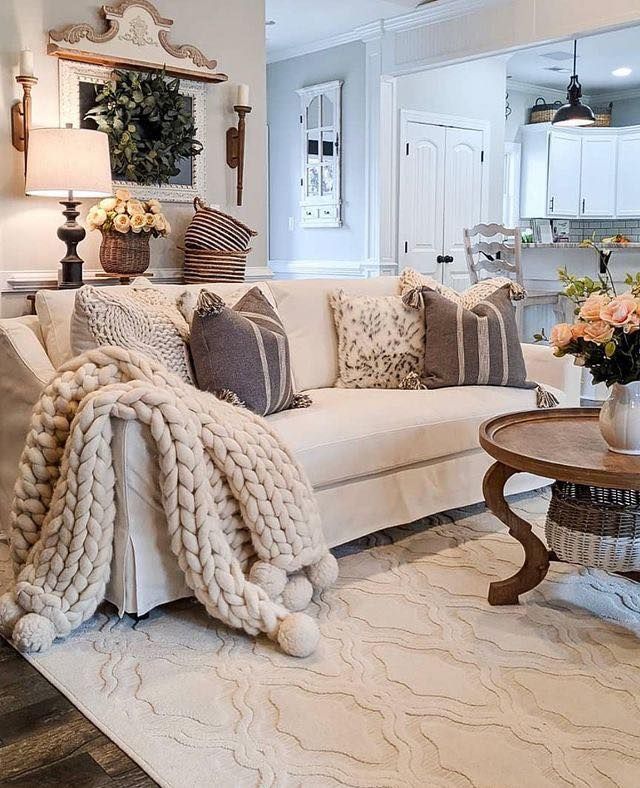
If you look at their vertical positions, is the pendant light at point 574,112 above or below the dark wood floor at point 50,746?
above

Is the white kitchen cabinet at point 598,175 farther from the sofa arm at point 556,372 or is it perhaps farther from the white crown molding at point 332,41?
the sofa arm at point 556,372

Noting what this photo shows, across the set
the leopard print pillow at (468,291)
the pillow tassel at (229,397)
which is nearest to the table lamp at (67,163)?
the leopard print pillow at (468,291)

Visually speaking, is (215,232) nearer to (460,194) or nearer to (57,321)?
(57,321)

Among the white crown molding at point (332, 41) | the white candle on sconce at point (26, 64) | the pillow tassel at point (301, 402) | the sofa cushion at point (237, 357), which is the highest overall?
the white crown molding at point (332, 41)

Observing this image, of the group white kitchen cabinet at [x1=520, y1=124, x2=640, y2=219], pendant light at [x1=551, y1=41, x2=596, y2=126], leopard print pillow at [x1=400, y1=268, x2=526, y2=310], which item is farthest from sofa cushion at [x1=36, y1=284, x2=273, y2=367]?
white kitchen cabinet at [x1=520, y1=124, x2=640, y2=219]

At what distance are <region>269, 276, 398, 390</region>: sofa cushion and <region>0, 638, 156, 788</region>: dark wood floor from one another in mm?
1720

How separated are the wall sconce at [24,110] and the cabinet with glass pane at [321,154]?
3.42m

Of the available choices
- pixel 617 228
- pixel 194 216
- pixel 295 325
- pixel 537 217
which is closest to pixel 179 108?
pixel 194 216

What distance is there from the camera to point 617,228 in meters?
10.3

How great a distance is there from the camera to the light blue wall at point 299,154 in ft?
22.7

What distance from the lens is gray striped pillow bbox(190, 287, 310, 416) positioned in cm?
279

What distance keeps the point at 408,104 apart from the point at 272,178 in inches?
57.7

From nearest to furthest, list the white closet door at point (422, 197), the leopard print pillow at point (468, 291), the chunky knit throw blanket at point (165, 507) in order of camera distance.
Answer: the chunky knit throw blanket at point (165, 507)
the leopard print pillow at point (468, 291)
the white closet door at point (422, 197)

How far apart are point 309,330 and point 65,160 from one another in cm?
131
